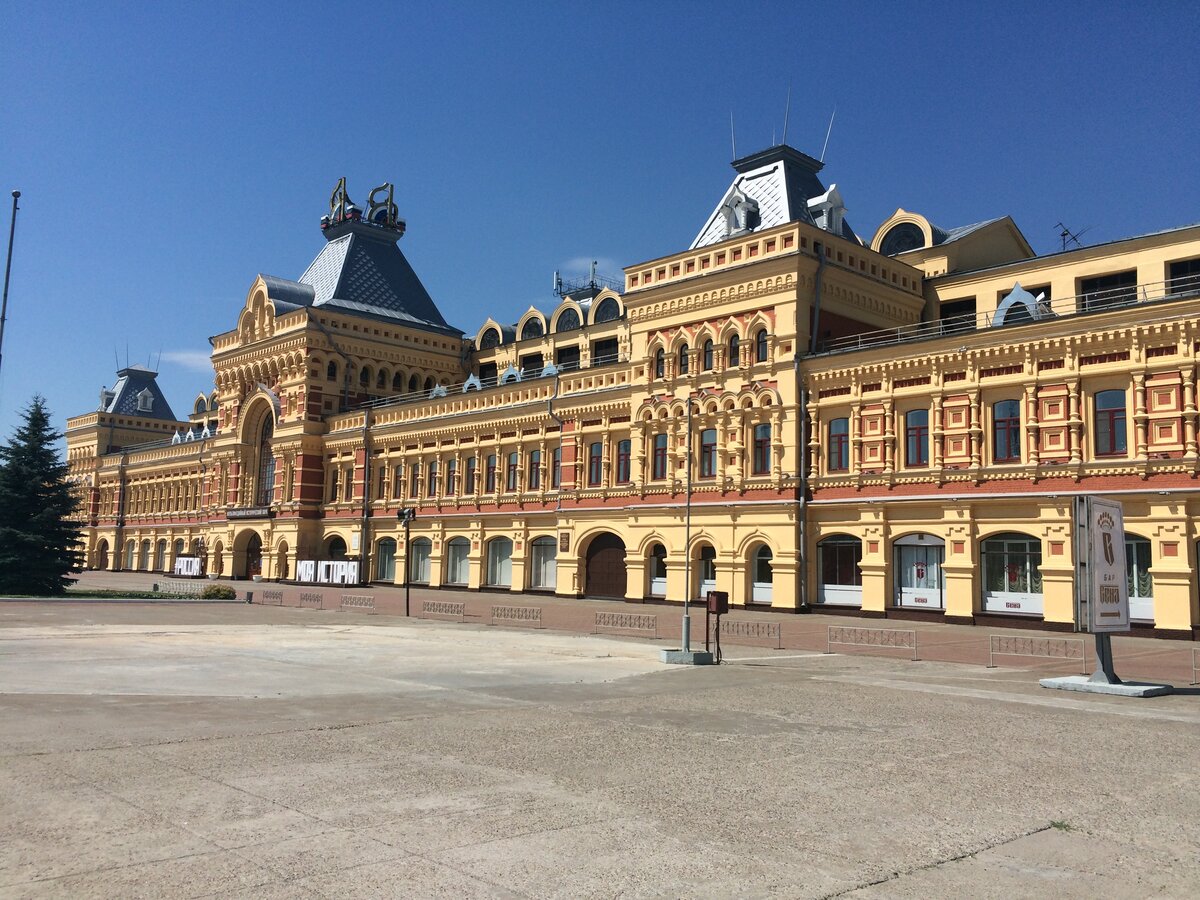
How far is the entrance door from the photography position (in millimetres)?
36250

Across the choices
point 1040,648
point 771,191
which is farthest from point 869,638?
point 771,191

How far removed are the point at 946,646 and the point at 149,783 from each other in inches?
888

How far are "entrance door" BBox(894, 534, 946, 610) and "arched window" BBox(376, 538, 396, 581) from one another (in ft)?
117

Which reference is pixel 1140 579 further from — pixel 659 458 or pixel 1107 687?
pixel 659 458

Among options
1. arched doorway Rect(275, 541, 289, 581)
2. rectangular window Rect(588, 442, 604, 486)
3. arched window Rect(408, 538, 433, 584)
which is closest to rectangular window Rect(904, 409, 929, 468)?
rectangular window Rect(588, 442, 604, 486)

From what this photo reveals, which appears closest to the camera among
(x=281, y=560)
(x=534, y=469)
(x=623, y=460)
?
(x=623, y=460)

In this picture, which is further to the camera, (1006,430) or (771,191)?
(771,191)

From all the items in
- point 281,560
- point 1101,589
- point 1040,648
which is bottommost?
point 1040,648

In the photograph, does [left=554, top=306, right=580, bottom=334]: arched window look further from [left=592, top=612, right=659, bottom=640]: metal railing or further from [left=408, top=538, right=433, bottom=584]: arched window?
[left=592, top=612, right=659, bottom=640]: metal railing

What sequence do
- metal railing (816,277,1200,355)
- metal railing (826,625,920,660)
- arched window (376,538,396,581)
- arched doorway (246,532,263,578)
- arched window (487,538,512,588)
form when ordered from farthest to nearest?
arched doorway (246,532,263,578), arched window (376,538,396,581), arched window (487,538,512,588), metal railing (816,277,1200,355), metal railing (826,625,920,660)

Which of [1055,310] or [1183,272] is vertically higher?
[1183,272]

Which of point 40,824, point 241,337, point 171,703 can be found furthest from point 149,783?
point 241,337

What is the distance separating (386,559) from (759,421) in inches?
1249

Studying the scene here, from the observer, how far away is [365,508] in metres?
64.2
